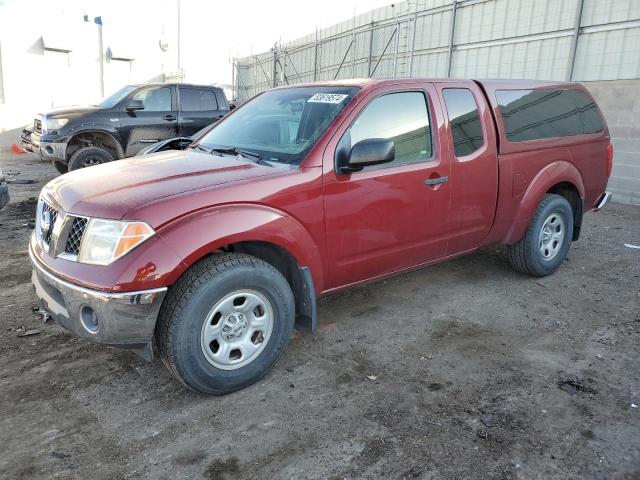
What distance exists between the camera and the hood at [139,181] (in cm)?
277

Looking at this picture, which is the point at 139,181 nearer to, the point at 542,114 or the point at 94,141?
the point at 542,114

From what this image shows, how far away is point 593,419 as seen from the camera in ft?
9.31

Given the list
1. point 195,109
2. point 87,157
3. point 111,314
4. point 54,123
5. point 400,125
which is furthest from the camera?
point 195,109

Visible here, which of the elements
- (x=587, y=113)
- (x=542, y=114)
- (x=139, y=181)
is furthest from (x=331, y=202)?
(x=587, y=113)

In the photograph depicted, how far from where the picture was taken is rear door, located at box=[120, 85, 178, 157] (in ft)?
31.3

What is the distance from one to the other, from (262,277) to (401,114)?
1646 millimetres

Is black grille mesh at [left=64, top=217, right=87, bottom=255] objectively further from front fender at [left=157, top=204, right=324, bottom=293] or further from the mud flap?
the mud flap

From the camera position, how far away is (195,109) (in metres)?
10.3

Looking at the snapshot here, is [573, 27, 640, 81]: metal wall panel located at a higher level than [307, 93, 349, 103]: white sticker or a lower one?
higher

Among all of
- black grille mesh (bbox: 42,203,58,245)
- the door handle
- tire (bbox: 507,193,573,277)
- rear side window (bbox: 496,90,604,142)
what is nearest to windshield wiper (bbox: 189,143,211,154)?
black grille mesh (bbox: 42,203,58,245)

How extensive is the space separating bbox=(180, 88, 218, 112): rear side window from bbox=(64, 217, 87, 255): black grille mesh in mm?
7871

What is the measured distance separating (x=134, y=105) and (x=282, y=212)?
742 centimetres

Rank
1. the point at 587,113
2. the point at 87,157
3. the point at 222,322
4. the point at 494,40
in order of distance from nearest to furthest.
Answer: the point at 222,322, the point at 587,113, the point at 87,157, the point at 494,40

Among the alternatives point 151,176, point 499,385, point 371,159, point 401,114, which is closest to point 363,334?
point 499,385
